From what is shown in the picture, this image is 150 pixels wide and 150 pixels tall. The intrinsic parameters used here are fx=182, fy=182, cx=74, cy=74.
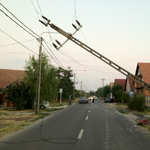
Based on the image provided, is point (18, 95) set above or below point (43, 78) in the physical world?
below

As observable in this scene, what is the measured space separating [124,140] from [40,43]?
13482mm

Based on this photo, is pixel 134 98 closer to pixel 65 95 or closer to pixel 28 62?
pixel 28 62

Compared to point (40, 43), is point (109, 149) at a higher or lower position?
lower

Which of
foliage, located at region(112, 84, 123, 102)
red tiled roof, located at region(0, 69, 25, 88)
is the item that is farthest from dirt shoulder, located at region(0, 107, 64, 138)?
foliage, located at region(112, 84, 123, 102)

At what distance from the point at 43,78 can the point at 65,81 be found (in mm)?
29232

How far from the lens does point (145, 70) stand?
35.8 meters

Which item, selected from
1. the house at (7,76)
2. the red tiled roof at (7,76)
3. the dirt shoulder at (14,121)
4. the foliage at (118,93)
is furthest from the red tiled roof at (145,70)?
the dirt shoulder at (14,121)

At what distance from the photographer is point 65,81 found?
52.0 m

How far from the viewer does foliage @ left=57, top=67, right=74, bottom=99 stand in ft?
166

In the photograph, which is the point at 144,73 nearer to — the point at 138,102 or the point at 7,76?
the point at 138,102

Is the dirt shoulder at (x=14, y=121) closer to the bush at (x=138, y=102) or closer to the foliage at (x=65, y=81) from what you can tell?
the bush at (x=138, y=102)

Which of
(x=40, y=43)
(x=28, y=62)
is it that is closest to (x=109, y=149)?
(x=40, y=43)

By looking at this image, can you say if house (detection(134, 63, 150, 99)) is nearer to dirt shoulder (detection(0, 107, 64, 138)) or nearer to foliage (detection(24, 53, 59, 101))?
foliage (detection(24, 53, 59, 101))

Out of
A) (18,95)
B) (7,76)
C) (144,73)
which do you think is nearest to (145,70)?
(144,73)
